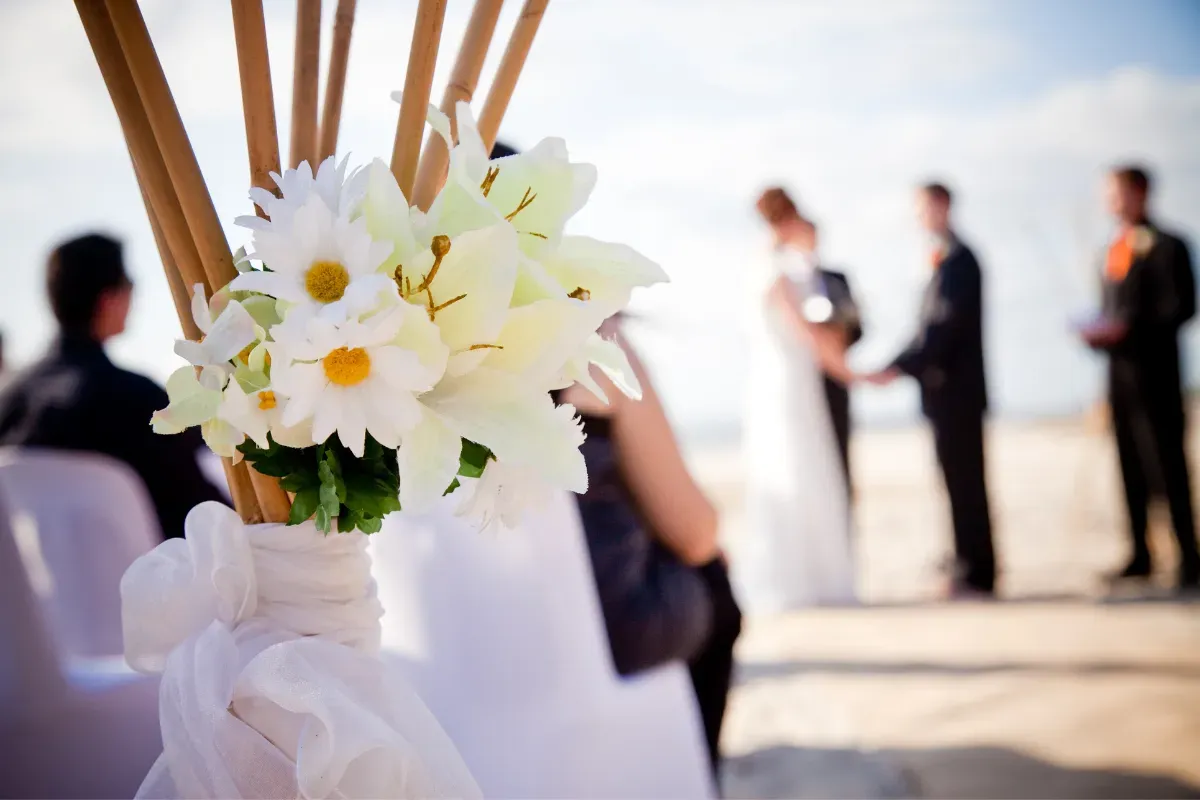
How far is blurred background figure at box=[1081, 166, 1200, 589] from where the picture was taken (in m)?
4.97

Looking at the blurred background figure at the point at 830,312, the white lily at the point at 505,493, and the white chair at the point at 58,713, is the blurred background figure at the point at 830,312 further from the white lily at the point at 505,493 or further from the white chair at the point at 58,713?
the white lily at the point at 505,493

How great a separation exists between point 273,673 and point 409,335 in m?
0.32

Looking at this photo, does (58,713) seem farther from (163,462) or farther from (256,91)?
(256,91)

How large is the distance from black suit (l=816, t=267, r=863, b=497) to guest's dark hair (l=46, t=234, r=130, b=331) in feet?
12.5

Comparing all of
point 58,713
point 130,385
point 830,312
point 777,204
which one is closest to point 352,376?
point 58,713

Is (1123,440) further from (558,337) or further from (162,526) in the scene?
(558,337)

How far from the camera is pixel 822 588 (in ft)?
17.7

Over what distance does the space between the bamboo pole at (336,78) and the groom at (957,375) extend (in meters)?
4.73

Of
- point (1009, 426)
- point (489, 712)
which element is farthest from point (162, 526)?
point (1009, 426)

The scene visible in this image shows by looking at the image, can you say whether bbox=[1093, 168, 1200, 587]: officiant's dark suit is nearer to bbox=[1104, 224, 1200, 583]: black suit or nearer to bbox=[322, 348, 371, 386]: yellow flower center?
bbox=[1104, 224, 1200, 583]: black suit

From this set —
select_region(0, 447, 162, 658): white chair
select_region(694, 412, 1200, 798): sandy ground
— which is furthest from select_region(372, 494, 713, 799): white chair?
select_region(694, 412, 1200, 798): sandy ground

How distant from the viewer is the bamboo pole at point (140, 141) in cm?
74

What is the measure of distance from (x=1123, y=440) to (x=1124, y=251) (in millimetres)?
1015

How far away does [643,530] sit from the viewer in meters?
1.87
